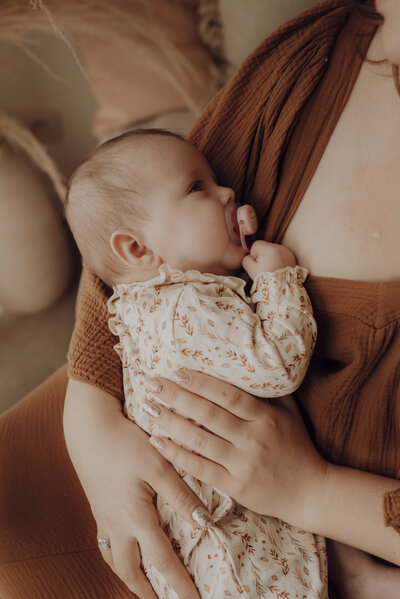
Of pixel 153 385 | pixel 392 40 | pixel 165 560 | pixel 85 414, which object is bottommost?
pixel 165 560

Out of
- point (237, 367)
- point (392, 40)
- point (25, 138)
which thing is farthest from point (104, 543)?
point (25, 138)

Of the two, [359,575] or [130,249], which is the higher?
[130,249]

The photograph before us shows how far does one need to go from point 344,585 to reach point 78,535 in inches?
20.9

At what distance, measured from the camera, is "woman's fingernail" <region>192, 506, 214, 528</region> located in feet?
2.47

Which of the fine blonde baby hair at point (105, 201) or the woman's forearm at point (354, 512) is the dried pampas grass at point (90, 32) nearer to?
the fine blonde baby hair at point (105, 201)

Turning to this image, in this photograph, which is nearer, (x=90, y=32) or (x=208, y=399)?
(x=208, y=399)

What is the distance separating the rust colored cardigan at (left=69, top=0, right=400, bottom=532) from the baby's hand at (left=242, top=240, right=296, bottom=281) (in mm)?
60

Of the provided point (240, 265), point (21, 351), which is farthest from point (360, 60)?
point (21, 351)

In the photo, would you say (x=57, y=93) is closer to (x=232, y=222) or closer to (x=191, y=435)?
(x=232, y=222)

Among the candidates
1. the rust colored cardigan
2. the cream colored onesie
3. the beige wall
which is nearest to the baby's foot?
the cream colored onesie

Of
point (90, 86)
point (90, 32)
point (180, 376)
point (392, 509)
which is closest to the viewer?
point (392, 509)

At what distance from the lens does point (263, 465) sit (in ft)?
2.50

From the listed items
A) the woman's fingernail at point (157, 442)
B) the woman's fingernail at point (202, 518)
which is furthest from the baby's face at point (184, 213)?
the woman's fingernail at point (202, 518)

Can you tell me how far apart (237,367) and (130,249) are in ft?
1.10
